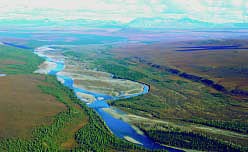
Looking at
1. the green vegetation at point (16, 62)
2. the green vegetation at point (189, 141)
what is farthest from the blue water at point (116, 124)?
the green vegetation at point (16, 62)

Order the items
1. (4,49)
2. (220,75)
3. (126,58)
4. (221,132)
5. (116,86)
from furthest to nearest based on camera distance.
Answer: (4,49) → (126,58) → (220,75) → (116,86) → (221,132)

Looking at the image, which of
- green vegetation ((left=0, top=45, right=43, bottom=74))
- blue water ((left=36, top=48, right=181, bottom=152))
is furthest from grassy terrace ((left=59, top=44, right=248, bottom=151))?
green vegetation ((left=0, top=45, right=43, bottom=74))

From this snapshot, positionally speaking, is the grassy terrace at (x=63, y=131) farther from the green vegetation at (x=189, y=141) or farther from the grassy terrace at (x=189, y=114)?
the grassy terrace at (x=189, y=114)

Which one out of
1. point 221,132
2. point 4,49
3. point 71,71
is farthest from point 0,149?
point 4,49

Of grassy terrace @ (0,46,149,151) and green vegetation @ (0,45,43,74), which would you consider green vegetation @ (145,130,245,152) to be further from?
green vegetation @ (0,45,43,74)

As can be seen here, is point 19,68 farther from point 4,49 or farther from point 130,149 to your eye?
point 130,149

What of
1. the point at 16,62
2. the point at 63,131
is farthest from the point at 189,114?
the point at 16,62
